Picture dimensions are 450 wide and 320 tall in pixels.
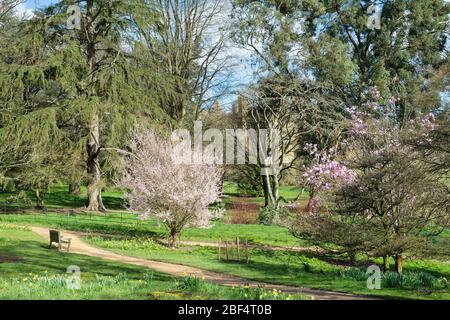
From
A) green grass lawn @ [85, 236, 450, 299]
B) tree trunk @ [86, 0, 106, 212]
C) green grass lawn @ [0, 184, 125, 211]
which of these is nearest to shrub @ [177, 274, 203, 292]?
green grass lawn @ [85, 236, 450, 299]

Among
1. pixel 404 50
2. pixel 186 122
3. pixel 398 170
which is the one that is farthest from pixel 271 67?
pixel 398 170

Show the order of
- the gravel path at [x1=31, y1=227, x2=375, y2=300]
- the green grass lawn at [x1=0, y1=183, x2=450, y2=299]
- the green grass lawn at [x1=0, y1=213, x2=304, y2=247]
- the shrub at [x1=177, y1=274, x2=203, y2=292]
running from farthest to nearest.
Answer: the green grass lawn at [x1=0, y1=213, x2=304, y2=247], the green grass lawn at [x1=0, y1=183, x2=450, y2=299], the gravel path at [x1=31, y1=227, x2=375, y2=300], the shrub at [x1=177, y1=274, x2=203, y2=292]

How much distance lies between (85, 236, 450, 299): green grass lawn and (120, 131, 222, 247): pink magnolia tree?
3.88ft

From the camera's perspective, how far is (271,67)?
34219mm

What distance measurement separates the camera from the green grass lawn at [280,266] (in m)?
11.9

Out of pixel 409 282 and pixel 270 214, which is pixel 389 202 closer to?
pixel 409 282

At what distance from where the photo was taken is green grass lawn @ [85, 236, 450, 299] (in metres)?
11.9

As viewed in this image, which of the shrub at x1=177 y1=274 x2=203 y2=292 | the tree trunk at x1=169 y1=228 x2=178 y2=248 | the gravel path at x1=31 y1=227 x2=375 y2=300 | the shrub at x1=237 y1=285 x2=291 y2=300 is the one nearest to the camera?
the shrub at x1=237 y1=285 x2=291 y2=300

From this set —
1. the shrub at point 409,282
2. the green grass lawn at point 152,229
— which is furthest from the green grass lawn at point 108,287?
the green grass lawn at point 152,229

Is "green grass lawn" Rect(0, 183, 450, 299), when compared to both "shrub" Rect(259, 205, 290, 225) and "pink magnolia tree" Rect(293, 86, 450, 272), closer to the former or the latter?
"pink magnolia tree" Rect(293, 86, 450, 272)

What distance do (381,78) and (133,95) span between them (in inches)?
669

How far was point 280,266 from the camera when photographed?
16641 millimetres

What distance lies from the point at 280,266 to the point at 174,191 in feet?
18.9

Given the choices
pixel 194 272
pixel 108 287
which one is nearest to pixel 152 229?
pixel 194 272
